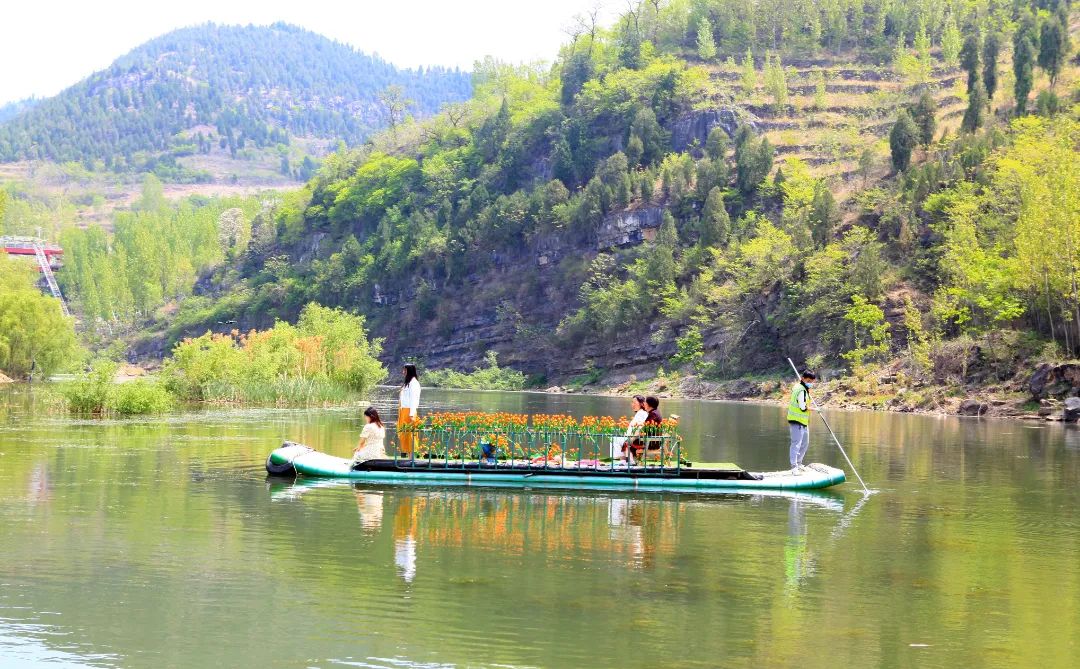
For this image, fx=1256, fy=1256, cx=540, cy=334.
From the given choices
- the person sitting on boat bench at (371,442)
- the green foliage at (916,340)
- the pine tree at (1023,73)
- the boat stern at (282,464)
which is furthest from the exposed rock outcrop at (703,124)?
the boat stern at (282,464)

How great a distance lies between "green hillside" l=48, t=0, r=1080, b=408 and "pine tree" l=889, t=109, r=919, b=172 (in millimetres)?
289

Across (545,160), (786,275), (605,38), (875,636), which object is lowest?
(875,636)

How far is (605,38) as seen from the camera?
19262cm

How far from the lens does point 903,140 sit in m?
123

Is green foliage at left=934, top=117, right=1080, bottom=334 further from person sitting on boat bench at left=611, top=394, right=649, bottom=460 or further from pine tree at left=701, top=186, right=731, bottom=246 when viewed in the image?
person sitting on boat bench at left=611, top=394, right=649, bottom=460

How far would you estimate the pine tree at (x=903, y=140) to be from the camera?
122562 mm

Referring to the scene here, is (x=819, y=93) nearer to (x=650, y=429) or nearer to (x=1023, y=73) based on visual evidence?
(x=1023, y=73)

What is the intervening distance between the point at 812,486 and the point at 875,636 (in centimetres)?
1573

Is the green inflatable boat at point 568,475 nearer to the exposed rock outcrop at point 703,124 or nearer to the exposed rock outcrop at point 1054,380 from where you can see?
the exposed rock outcrop at point 1054,380

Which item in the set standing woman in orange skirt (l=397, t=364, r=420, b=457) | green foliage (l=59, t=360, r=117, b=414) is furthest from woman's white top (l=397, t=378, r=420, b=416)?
green foliage (l=59, t=360, r=117, b=414)

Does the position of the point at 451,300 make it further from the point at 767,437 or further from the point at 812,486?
the point at 812,486

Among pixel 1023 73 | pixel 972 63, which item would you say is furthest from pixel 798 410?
pixel 972 63

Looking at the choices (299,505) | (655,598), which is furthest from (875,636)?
(299,505)

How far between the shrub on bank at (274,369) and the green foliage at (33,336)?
22.0 m
